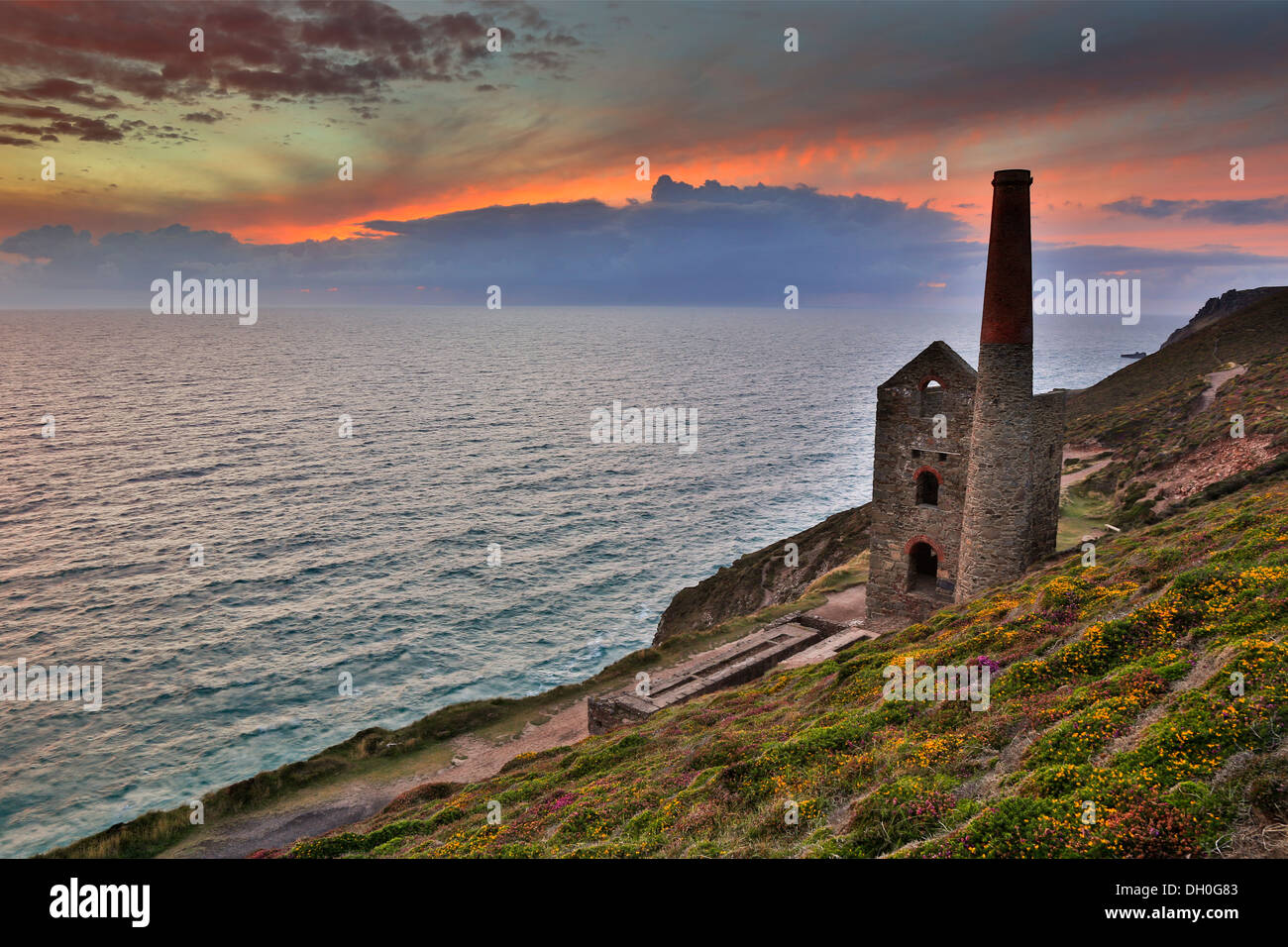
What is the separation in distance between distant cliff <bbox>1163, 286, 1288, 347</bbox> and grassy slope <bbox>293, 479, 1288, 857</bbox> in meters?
117

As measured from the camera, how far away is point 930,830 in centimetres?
1091

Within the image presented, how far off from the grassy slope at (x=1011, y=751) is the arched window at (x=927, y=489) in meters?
7.33

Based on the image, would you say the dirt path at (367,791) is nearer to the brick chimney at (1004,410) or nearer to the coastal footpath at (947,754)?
the coastal footpath at (947,754)

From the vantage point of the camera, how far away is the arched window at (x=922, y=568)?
31.3 m

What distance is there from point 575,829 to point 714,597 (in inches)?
1386

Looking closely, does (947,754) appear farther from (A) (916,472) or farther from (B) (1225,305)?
(B) (1225,305)

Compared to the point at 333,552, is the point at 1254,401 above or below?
above

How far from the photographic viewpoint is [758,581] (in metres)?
50.9

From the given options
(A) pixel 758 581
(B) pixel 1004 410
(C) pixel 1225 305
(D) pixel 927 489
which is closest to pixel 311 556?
(A) pixel 758 581

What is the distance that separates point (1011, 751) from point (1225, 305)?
496ft

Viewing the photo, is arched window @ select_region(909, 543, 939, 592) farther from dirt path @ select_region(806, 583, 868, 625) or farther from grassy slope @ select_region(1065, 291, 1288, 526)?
grassy slope @ select_region(1065, 291, 1288, 526)
